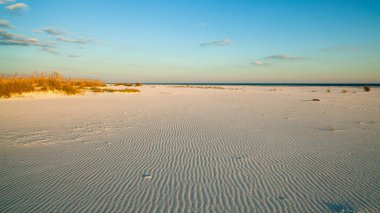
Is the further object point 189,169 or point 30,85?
point 30,85

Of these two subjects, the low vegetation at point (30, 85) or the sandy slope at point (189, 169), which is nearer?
the sandy slope at point (189, 169)

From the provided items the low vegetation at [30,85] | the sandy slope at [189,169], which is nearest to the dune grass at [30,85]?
the low vegetation at [30,85]

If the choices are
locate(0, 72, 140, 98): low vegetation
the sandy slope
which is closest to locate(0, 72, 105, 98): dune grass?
locate(0, 72, 140, 98): low vegetation

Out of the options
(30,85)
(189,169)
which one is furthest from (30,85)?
(189,169)

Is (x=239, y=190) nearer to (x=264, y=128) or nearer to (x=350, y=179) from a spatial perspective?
(x=350, y=179)

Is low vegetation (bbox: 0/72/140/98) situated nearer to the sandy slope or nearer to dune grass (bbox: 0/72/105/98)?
dune grass (bbox: 0/72/105/98)

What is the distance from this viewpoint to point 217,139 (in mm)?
5676

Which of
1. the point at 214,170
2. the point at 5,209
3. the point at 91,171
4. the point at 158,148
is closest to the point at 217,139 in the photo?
the point at 158,148

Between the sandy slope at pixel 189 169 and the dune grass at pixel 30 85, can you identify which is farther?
the dune grass at pixel 30 85

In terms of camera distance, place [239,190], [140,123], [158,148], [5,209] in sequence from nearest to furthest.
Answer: [5,209], [239,190], [158,148], [140,123]

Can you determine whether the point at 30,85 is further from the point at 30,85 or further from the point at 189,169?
the point at 189,169

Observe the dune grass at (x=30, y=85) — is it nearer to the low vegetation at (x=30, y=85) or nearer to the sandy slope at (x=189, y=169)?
the low vegetation at (x=30, y=85)

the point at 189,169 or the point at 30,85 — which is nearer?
the point at 189,169

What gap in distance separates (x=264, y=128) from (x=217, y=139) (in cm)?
210
